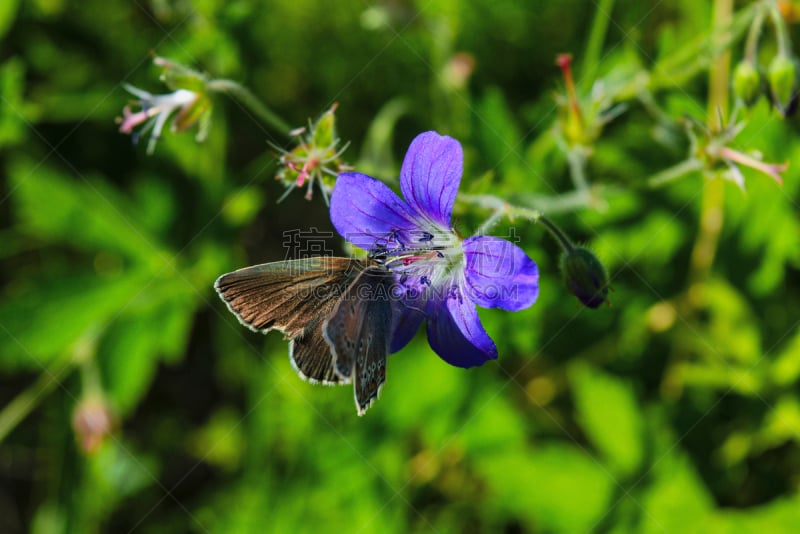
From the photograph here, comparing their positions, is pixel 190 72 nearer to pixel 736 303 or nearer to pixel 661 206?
pixel 661 206

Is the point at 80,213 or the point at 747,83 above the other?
the point at 80,213

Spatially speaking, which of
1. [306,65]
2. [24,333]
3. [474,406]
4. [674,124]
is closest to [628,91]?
[674,124]

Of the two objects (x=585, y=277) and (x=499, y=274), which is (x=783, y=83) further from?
(x=499, y=274)

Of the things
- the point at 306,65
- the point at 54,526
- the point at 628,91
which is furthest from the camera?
the point at 306,65

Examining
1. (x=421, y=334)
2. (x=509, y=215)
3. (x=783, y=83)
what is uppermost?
(x=509, y=215)

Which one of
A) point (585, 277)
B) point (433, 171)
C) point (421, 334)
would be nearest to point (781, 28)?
point (585, 277)

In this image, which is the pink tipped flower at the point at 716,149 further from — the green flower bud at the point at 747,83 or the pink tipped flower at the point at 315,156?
the pink tipped flower at the point at 315,156

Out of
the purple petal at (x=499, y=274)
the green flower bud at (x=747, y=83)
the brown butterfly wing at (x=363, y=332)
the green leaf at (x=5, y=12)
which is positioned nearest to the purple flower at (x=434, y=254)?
the purple petal at (x=499, y=274)
